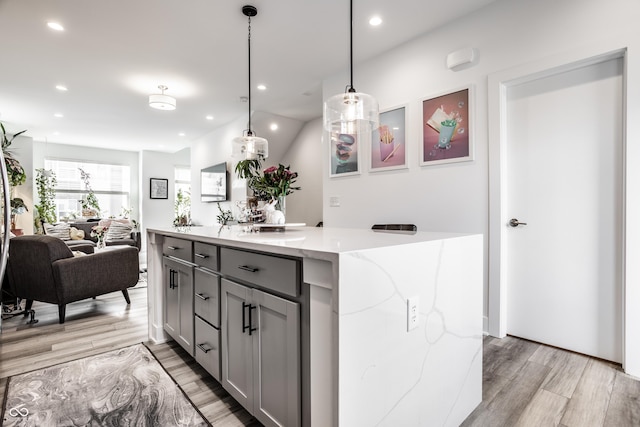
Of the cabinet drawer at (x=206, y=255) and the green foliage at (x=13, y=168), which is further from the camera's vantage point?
the green foliage at (x=13, y=168)

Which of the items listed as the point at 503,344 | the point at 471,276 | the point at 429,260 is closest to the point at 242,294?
the point at 429,260

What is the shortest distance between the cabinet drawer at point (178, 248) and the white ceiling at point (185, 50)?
1936mm

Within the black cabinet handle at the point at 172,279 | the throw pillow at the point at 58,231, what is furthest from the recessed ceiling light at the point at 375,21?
the throw pillow at the point at 58,231

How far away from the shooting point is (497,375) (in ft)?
6.29

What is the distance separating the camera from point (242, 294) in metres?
1.44

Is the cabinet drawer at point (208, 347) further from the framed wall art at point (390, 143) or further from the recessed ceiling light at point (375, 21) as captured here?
the recessed ceiling light at point (375, 21)

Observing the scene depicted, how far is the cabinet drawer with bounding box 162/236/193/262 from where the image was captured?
1979 millimetres

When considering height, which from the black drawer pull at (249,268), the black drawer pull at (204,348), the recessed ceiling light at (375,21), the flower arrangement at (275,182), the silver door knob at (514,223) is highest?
the recessed ceiling light at (375,21)

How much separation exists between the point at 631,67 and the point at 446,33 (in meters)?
1.40

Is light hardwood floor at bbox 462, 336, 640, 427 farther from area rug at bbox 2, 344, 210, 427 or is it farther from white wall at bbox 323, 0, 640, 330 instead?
area rug at bbox 2, 344, 210, 427

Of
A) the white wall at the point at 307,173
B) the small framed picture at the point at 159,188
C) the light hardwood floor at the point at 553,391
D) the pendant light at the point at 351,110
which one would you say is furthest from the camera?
the small framed picture at the point at 159,188

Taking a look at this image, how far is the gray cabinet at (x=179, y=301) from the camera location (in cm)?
200

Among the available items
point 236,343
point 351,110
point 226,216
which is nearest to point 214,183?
point 226,216

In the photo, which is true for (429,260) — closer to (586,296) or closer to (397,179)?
(586,296)
